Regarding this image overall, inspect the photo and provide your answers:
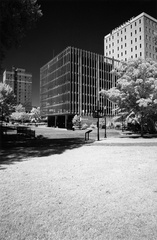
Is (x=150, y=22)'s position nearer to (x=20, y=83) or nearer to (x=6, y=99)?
(x=6, y=99)

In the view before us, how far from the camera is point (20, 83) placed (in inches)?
6585

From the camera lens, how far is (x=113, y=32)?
78.3 metres

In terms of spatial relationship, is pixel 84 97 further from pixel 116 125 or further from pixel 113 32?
pixel 113 32

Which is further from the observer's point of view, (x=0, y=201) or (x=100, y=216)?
(x=0, y=201)

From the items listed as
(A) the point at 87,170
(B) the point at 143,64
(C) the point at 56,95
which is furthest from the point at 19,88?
(A) the point at 87,170

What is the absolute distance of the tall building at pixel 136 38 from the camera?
221 ft

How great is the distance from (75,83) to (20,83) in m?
124

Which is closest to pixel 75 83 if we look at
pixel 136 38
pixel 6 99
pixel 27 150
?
pixel 6 99

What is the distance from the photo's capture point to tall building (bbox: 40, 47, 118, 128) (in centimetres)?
5947

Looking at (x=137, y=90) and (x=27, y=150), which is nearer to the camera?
(x=27, y=150)

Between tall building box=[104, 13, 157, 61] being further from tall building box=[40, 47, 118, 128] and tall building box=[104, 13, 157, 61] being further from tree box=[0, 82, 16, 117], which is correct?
tree box=[0, 82, 16, 117]

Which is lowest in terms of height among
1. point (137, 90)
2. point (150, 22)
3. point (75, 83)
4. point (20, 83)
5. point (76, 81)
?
point (137, 90)

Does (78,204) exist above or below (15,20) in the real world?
below

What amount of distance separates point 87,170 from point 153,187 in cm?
260
